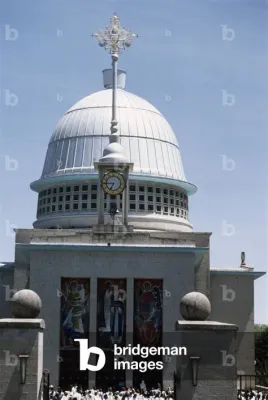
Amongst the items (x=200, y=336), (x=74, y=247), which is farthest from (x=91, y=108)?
(x=200, y=336)

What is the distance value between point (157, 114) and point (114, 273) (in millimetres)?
20058

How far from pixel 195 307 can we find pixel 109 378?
20.6 m

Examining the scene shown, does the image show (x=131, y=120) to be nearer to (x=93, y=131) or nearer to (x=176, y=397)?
(x=93, y=131)

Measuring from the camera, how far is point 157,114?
68625 millimetres

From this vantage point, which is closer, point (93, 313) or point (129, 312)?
point (93, 313)

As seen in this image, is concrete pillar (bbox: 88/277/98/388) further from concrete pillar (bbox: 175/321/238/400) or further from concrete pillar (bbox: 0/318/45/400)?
concrete pillar (bbox: 175/321/238/400)

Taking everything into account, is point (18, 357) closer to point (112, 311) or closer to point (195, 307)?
point (195, 307)

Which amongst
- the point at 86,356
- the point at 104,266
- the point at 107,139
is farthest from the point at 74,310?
the point at 107,139

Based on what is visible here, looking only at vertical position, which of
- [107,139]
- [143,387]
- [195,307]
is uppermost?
[107,139]

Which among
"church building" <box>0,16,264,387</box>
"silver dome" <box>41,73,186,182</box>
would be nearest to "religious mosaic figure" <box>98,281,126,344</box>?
"church building" <box>0,16,264,387</box>

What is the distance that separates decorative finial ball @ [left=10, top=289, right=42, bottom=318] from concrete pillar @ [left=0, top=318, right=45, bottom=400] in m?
0.56

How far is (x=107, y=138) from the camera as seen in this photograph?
6519cm

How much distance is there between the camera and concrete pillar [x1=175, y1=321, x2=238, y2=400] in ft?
96.1

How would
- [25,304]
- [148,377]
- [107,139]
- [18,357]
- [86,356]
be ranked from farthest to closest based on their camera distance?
[107,139] → [148,377] → [86,356] → [25,304] → [18,357]
